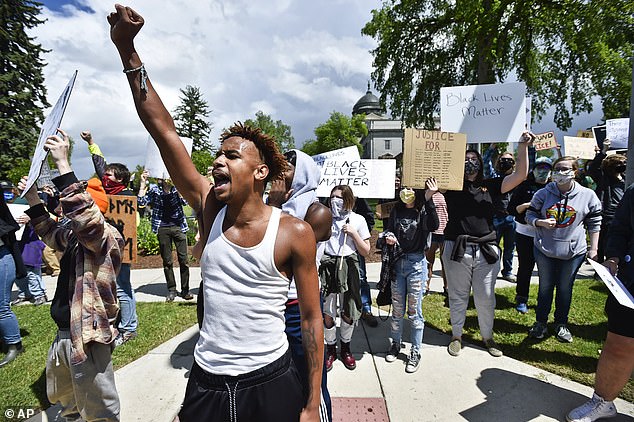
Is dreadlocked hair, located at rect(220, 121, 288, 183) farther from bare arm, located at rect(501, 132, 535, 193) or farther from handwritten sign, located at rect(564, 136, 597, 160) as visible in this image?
handwritten sign, located at rect(564, 136, 597, 160)

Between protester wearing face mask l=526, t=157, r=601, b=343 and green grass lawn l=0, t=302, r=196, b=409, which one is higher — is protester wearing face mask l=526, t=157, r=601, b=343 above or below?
above

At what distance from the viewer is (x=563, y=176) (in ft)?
12.6

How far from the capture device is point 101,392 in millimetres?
2324

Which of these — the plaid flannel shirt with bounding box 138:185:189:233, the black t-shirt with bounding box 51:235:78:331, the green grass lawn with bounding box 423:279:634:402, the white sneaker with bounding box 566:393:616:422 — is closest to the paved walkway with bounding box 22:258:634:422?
the white sneaker with bounding box 566:393:616:422

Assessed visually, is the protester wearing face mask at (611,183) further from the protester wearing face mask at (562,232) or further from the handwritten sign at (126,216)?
the handwritten sign at (126,216)

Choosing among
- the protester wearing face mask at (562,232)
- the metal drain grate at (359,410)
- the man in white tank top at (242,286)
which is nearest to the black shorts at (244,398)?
the man in white tank top at (242,286)

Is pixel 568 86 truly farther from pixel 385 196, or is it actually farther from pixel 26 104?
pixel 26 104

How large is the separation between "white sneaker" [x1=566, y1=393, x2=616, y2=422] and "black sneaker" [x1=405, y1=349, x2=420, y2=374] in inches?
50.9

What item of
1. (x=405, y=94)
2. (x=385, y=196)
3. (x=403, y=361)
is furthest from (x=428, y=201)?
(x=405, y=94)

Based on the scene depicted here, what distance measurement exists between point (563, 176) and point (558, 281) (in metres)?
1.23

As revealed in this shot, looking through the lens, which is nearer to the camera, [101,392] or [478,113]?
[101,392]

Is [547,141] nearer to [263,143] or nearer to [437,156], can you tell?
[437,156]

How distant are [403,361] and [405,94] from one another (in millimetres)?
17161

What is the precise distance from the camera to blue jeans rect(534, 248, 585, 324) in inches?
157
